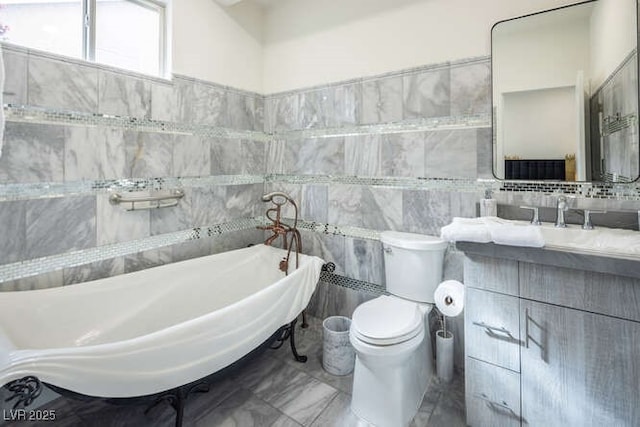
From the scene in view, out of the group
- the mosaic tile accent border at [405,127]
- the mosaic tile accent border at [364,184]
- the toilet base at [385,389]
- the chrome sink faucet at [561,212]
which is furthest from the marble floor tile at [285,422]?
the mosaic tile accent border at [405,127]

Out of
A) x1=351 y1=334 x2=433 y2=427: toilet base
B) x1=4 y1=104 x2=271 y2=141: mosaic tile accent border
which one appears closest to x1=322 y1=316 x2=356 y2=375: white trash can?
x1=351 y1=334 x2=433 y2=427: toilet base

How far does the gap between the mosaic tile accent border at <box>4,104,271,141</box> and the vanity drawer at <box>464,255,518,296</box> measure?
2.07 m

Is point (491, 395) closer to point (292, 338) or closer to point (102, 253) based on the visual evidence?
point (292, 338)

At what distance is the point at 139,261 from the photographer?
2.12m

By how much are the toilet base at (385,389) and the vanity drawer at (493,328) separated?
11.7 inches

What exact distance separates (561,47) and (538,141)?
20.4 inches

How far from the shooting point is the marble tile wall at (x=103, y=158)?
5.39 ft

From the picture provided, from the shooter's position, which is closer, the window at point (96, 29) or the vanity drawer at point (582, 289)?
the vanity drawer at point (582, 289)

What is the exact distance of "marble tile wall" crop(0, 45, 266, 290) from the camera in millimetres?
1642

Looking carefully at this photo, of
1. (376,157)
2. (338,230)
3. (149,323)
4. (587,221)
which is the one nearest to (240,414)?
(149,323)

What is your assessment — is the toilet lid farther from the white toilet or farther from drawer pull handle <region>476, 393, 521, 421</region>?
drawer pull handle <region>476, 393, 521, 421</region>

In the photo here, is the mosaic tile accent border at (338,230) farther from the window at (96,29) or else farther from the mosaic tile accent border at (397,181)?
the window at (96,29)

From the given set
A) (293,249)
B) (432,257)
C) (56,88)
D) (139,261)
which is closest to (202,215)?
(139,261)

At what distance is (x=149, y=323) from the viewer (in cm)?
194
